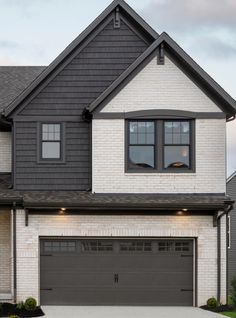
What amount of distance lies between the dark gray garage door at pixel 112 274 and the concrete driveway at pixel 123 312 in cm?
61

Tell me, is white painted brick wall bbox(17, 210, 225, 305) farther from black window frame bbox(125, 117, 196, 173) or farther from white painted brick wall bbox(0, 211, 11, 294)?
black window frame bbox(125, 117, 196, 173)

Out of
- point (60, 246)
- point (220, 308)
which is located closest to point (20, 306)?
point (60, 246)

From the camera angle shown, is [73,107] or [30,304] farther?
[73,107]

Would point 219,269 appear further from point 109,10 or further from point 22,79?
point 22,79

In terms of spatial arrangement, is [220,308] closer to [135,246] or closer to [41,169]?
[135,246]

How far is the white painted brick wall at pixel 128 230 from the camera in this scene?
20.4 m

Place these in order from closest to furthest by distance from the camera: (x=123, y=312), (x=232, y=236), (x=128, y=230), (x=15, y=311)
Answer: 1. (x=15, y=311)
2. (x=123, y=312)
3. (x=128, y=230)
4. (x=232, y=236)

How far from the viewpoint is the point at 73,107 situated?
21.9 m

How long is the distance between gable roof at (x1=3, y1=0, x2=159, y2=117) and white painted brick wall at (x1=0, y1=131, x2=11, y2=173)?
234 centimetres

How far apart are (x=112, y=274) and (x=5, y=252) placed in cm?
408

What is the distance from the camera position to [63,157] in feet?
70.9

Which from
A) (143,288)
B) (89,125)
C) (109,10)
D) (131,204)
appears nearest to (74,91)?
(89,125)

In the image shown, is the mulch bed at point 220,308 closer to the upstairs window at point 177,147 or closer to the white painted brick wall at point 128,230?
the white painted brick wall at point 128,230

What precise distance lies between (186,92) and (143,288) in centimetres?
704
